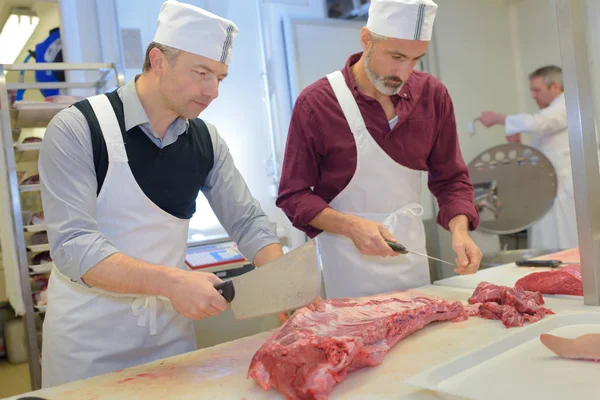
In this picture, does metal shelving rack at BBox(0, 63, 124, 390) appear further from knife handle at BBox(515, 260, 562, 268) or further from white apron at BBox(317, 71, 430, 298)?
A: knife handle at BBox(515, 260, 562, 268)

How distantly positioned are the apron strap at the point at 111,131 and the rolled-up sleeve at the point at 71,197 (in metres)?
0.05

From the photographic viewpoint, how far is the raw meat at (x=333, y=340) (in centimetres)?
125

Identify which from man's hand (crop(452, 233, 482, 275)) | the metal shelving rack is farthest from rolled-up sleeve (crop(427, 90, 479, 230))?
the metal shelving rack

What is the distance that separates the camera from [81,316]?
176cm

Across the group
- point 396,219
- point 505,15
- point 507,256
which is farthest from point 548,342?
point 505,15

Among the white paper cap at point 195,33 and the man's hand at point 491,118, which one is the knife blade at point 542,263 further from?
the man's hand at point 491,118

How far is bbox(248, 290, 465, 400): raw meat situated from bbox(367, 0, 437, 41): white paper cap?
3.25 feet

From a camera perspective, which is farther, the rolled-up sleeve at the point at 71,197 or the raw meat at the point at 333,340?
the rolled-up sleeve at the point at 71,197

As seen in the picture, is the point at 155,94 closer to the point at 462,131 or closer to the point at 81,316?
the point at 81,316

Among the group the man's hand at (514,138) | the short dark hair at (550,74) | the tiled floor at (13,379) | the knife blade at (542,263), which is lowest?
the tiled floor at (13,379)

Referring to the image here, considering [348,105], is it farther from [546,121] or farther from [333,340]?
[546,121]

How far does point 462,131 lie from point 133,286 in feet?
12.4

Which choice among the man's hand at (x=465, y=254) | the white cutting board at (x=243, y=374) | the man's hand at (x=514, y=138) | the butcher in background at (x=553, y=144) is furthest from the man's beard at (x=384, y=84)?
the man's hand at (x=514, y=138)

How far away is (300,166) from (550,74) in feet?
9.49
